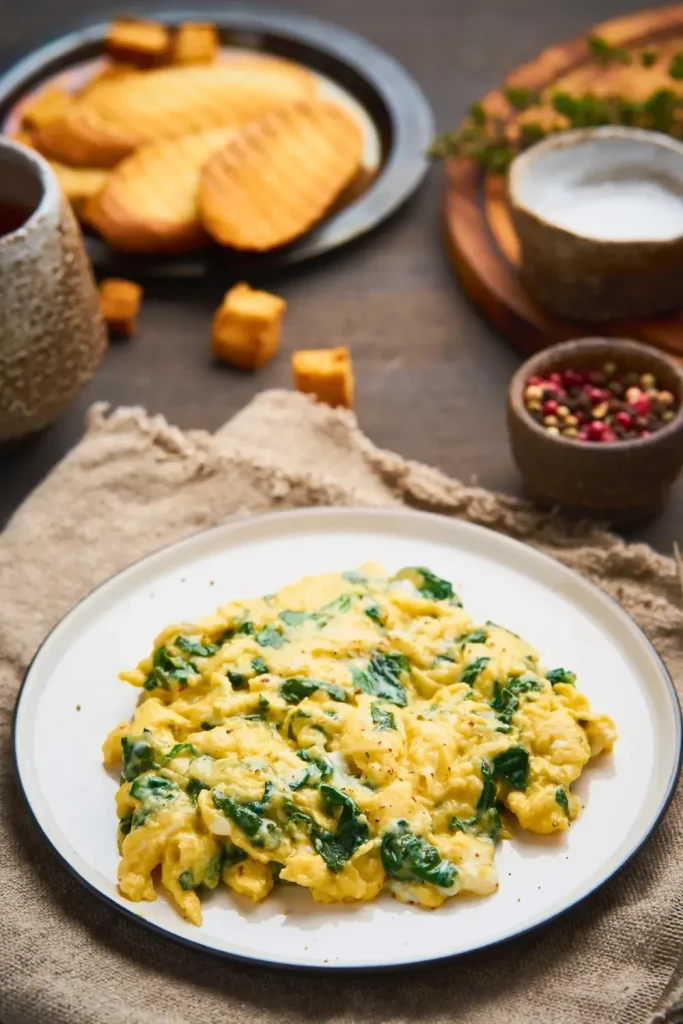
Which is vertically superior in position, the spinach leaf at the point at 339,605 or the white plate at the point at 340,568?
the spinach leaf at the point at 339,605

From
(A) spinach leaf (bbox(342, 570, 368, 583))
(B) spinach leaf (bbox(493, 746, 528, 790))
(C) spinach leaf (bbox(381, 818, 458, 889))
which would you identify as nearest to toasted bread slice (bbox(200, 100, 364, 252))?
(A) spinach leaf (bbox(342, 570, 368, 583))

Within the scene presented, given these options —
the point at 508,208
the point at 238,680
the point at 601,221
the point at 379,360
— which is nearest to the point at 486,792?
the point at 238,680

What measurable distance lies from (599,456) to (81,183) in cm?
190

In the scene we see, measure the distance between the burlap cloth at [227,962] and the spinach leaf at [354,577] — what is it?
0.38 m

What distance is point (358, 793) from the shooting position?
2.29 meters

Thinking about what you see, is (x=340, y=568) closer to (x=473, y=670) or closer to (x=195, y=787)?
(x=473, y=670)

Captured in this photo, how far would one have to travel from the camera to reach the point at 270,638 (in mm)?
2607

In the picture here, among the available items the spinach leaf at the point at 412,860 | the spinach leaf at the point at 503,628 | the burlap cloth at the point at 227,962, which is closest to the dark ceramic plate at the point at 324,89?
the burlap cloth at the point at 227,962

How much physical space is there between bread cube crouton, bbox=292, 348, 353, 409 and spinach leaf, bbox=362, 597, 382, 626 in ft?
3.08

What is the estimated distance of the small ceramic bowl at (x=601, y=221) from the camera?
3.47 meters

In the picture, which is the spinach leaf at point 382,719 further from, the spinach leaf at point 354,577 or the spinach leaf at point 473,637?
the spinach leaf at point 354,577

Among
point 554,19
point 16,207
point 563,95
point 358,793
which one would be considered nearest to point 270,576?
point 358,793

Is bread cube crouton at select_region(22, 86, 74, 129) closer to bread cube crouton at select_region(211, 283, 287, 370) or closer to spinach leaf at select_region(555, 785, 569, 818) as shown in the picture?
bread cube crouton at select_region(211, 283, 287, 370)

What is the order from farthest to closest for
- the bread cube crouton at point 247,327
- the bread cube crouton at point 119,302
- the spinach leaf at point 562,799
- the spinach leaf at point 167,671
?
1. the bread cube crouton at point 119,302
2. the bread cube crouton at point 247,327
3. the spinach leaf at point 167,671
4. the spinach leaf at point 562,799
